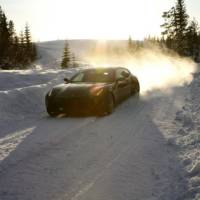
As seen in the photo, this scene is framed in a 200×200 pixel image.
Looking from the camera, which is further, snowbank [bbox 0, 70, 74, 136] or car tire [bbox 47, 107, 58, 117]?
car tire [bbox 47, 107, 58, 117]

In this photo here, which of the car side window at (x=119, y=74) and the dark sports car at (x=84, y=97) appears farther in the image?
the car side window at (x=119, y=74)

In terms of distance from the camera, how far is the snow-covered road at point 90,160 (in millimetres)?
4121

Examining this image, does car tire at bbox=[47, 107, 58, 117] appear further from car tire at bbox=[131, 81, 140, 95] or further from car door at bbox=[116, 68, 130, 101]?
car tire at bbox=[131, 81, 140, 95]

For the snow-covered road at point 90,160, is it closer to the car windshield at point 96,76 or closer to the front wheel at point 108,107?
the front wheel at point 108,107

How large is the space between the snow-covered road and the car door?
2087 millimetres

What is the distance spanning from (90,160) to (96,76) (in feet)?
19.0

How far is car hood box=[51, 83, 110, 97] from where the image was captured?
9.33m

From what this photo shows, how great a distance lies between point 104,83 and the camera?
1009 cm

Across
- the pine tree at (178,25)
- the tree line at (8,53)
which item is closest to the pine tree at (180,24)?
the pine tree at (178,25)

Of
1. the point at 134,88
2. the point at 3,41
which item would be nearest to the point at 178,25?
the point at 3,41

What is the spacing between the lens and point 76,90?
9.45 m

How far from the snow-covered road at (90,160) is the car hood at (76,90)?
2.85 ft

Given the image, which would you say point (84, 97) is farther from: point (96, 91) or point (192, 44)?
point (192, 44)

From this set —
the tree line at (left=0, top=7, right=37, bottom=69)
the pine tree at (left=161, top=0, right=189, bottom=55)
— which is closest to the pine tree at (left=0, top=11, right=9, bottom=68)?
the tree line at (left=0, top=7, right=37, bottom=69)
